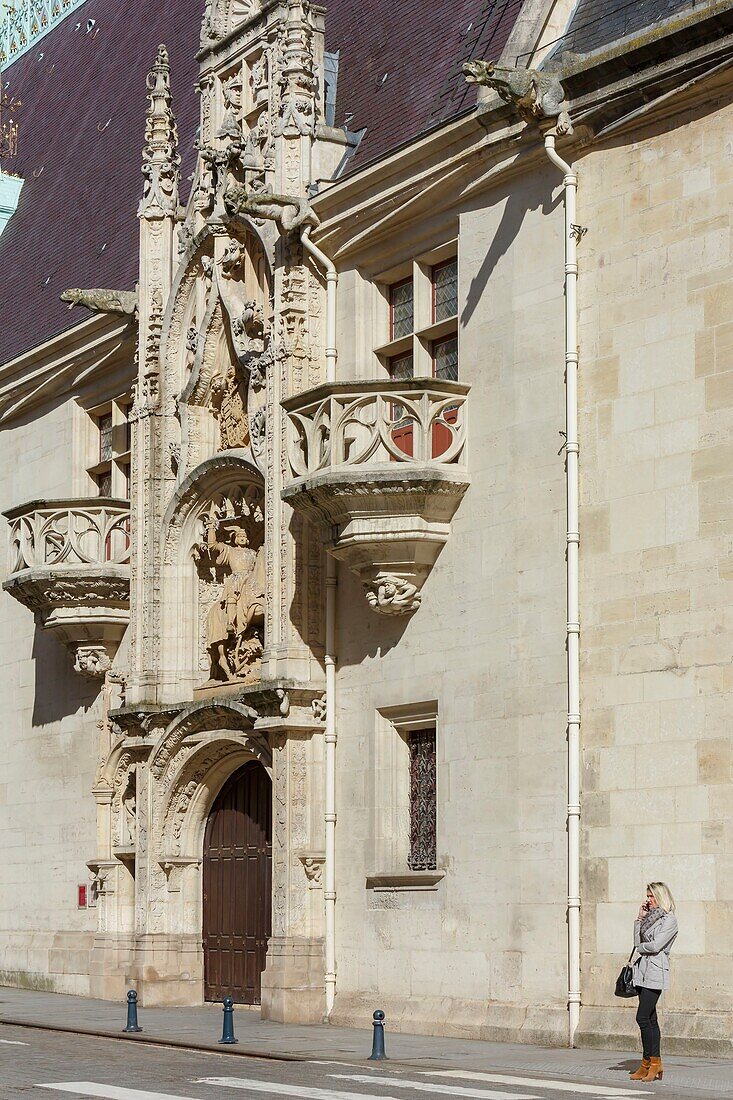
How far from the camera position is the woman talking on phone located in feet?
48.8

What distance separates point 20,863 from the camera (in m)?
28.3

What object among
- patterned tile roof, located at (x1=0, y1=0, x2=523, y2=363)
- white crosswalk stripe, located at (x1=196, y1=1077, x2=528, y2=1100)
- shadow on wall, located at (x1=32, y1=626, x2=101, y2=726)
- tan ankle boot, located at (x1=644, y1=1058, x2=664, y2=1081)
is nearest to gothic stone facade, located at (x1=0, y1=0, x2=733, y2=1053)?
shadow on wall, located at (x1=32, y1=626, x2=101, y2=726)

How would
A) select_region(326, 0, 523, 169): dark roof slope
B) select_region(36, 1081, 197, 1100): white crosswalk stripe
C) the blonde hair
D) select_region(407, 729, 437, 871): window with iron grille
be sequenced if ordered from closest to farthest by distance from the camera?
select_region(36, 1081, 197, 1100): white crosswalk stripe < the blonde hair < select_region(407, 729, 437, 871): window with iron grille < select_region(326, 0, 523, 169): dark roof slope

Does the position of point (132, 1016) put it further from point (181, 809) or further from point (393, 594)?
point (393, 594)

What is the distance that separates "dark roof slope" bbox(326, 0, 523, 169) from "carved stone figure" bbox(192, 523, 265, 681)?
484cm

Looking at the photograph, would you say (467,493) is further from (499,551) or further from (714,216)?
(714,216)

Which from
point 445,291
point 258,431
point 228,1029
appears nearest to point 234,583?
point 258,431

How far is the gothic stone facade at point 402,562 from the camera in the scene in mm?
17141

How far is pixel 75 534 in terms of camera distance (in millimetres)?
26047

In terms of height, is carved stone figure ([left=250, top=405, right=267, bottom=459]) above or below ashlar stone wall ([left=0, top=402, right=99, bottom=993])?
above

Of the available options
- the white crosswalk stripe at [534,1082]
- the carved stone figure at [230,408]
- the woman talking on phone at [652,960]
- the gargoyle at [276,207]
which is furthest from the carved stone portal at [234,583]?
the woman talking on phone at [652,960]

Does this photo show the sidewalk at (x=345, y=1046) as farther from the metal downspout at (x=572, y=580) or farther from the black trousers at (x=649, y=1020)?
the metal downspout at (x=572, y=580)

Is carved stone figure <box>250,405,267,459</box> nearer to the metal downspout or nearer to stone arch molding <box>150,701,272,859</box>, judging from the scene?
stone arch molding <box>150,701,272,859</box>

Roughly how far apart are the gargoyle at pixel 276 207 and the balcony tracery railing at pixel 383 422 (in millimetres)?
2523
